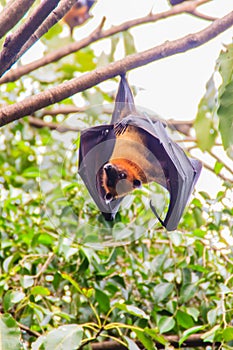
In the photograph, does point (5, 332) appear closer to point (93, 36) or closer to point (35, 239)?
point (35, 239)

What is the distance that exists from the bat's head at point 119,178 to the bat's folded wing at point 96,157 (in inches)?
0.8

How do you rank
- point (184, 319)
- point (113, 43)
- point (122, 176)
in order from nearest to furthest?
1. point (122, 176)
2. point (184, 319)
3. point (113, 43)

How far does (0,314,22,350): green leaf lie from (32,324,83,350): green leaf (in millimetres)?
49

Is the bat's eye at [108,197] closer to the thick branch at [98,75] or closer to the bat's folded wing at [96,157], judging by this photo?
the bat's folded wing at [96,157]

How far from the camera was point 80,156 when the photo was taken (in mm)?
1257

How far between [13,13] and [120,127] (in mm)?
→ 307

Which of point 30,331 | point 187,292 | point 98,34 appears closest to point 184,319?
point 187,292

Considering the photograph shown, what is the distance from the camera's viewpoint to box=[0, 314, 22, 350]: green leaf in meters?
1.17

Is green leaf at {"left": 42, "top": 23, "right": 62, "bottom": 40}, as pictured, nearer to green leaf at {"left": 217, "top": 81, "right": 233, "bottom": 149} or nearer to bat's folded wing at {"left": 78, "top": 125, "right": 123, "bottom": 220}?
bat's folded wing at {"left": 78, "top": 125, "right": 123, "bottom": 220}

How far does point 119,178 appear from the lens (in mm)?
1153

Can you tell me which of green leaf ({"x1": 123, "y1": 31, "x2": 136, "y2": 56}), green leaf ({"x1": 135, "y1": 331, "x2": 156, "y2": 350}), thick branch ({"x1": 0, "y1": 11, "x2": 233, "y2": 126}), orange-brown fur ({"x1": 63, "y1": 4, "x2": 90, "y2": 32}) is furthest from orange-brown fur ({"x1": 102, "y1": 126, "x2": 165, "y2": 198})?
orange-brown fur ({"x1": 63, "y1": 4, "x2": 90, "y2": 32})

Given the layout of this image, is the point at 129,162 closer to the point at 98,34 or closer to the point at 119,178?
the point at 119,178

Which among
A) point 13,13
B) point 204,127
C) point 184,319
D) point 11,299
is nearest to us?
point 13,13

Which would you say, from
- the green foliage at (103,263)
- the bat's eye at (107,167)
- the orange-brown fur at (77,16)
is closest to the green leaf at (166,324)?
the green foliage at (103,263)
